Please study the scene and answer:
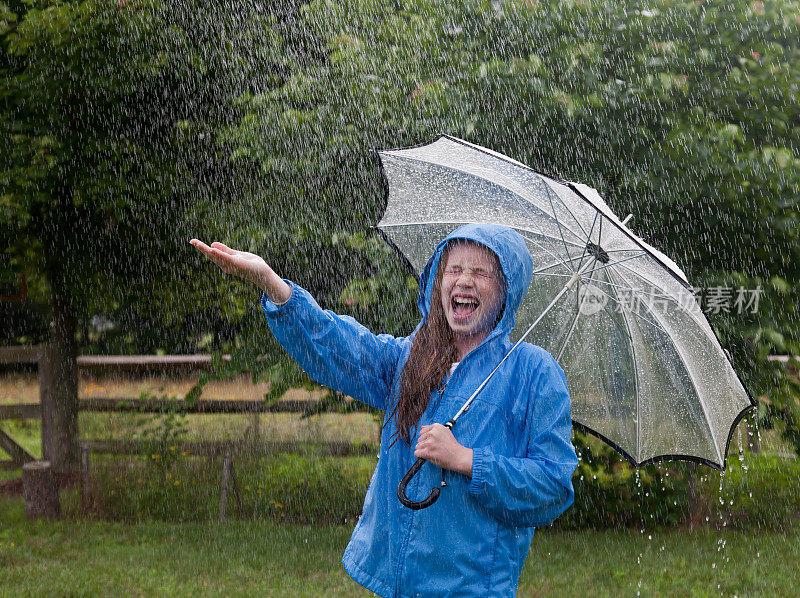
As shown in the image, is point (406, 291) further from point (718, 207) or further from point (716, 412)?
point (716, 412)

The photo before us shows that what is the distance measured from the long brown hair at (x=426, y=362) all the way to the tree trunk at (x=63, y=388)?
247 inches

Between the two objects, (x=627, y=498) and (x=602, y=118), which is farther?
(x=627, y=498)

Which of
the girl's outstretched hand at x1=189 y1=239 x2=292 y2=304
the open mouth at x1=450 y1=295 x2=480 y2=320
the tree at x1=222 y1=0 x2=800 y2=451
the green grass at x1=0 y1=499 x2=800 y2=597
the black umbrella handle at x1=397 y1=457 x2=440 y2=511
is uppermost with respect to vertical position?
the tree at x1=222 y1=0 x2=800 y2=451

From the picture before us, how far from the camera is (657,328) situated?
2.71m

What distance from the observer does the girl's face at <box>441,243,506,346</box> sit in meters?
2.26

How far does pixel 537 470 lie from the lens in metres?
2.04

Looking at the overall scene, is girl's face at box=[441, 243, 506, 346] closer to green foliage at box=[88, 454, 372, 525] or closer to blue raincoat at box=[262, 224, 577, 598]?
blue raincoat at box=[262, 224, 577, 598]

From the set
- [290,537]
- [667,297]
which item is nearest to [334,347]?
[667,297]

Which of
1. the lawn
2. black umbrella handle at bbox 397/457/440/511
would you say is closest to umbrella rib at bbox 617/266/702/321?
black umbrella handle at bbox 397/457/440/511

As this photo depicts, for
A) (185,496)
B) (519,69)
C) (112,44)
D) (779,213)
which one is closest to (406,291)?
(519,69)

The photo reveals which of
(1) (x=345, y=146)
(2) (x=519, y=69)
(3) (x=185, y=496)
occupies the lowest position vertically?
(3) (x=185, y=496)

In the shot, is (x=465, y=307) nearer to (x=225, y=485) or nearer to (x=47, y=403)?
(x=225, y=485)

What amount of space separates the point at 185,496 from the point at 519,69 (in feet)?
16.9

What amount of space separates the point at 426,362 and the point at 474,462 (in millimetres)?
377
